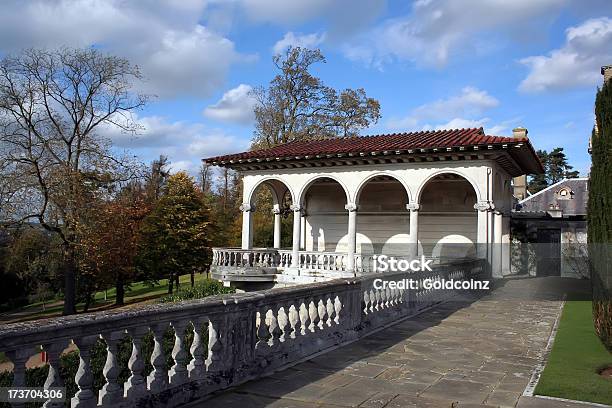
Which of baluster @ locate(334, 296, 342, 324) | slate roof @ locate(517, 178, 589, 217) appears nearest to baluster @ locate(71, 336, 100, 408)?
baluster @ locate(334, 296, 342, 324)

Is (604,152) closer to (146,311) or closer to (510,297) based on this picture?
(146,311)

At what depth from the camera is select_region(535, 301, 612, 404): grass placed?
5.29m

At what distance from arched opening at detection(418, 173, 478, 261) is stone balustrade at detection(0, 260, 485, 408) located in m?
12.3

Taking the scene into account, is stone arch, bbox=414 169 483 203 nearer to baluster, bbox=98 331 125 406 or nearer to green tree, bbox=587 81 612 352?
green tree, bbox=587 81 612 352

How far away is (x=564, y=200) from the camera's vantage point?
28984 mm

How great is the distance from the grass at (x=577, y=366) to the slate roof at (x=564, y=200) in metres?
19.5

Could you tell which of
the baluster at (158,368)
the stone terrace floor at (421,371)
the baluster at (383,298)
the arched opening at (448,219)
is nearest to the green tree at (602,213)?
the stone terrace floor at (421,371)

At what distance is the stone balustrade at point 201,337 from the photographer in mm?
3770

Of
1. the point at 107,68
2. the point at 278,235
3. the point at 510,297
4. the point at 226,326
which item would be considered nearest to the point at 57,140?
the point at 107,68

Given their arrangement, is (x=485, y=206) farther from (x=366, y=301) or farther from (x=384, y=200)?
(x=366, y=301)

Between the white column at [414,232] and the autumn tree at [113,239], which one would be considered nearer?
the white column at [414,232]

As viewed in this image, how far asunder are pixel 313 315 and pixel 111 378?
3458 mm

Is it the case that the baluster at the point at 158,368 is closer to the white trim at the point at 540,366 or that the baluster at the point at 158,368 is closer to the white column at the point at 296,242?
the white trim at the point at 540,366

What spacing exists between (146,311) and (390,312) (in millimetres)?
6240
